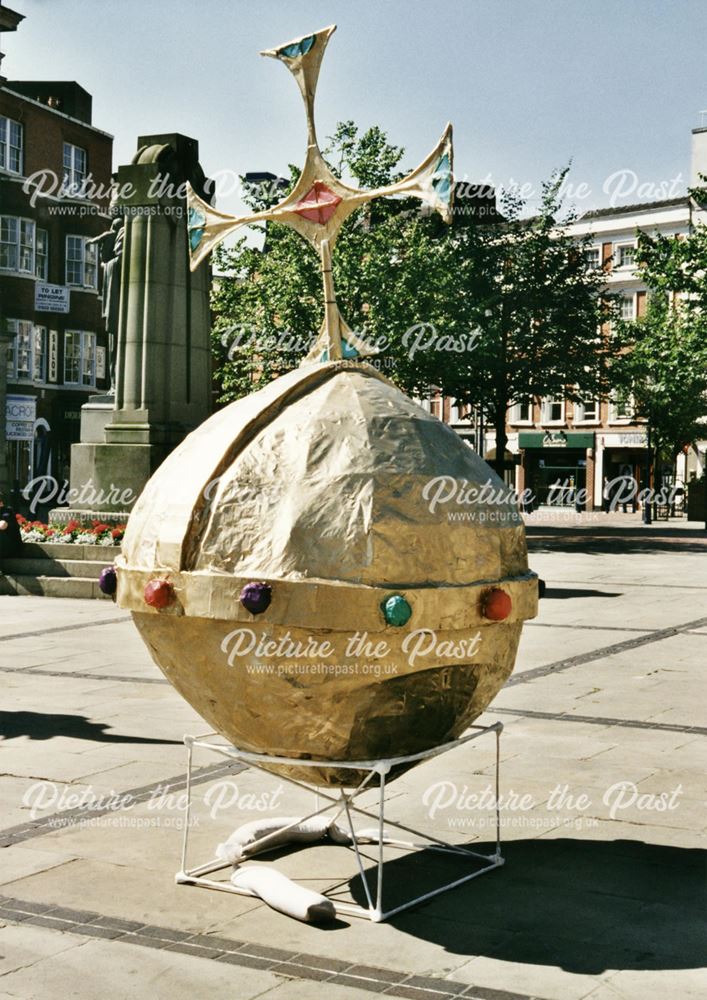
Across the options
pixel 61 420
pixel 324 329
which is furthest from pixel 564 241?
pixel 324 329

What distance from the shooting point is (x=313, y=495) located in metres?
5.58

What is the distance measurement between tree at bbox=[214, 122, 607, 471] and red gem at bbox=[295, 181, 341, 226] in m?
28.3

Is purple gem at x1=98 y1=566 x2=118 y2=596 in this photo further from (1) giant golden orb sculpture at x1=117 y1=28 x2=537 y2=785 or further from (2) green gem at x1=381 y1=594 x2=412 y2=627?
(2) green gem at x1=381 y1=594 x2=412 y2=627

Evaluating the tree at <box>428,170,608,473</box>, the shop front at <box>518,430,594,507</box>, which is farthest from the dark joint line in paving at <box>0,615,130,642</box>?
the shop front at <box>518,430,594,507</box>

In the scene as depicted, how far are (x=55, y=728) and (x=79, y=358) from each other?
42856mm

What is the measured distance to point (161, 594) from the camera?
18.9 feet

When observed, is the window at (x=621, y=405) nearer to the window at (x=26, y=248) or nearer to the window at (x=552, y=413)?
the window at (x=552, y=413)

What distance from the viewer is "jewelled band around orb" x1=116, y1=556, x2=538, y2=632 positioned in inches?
215

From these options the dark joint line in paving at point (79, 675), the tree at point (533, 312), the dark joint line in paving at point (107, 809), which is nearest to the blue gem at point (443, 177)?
the dark joint line in paving at point (107, 809)

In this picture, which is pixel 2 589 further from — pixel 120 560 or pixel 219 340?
pixel 219 340

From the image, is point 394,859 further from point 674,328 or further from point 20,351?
point 20,351

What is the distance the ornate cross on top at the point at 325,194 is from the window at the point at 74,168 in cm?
4706

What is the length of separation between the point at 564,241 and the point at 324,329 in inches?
1365

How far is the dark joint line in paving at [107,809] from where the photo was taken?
6.95 meters
